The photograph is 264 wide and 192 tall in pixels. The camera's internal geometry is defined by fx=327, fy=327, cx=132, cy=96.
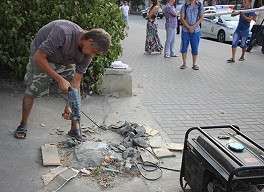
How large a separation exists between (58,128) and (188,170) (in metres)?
2.09

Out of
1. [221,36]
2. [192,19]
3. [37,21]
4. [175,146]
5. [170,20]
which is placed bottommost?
[221,36]

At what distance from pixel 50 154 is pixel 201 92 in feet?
12.8

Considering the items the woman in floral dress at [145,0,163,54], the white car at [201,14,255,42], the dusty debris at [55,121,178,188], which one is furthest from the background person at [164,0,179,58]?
the dusty debris at [55,121,178,188]

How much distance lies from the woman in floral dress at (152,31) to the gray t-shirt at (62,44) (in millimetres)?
6702

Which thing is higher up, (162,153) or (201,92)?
(162,153)

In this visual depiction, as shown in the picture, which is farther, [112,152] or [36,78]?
[36,78]

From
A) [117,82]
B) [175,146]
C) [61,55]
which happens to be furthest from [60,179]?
[117,82]

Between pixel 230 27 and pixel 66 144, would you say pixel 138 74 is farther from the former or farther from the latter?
pixel 230 27

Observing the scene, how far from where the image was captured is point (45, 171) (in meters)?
3.40

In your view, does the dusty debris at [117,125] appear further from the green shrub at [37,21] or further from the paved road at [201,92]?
the green shrub at [37,21]

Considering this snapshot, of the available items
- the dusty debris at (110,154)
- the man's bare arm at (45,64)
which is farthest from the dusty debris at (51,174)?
the man's bare arm at (45,64)

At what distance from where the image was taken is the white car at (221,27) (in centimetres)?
1498

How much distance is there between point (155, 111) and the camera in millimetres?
5473

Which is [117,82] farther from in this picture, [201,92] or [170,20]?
[170,20]
